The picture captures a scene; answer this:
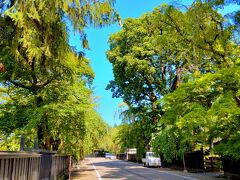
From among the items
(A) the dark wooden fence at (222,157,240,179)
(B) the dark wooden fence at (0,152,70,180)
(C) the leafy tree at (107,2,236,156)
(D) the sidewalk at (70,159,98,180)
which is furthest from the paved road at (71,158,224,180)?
(B) the dark wooden fence at (0,152,70,180)

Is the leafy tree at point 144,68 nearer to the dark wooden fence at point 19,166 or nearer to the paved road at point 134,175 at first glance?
the paved road at point 134,175

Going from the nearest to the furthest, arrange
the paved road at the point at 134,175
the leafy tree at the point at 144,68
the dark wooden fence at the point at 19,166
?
the dark wooden fence at the point at 19,166 < the paved road at the point at 134,175 < the leafy tree at the point at 144,68

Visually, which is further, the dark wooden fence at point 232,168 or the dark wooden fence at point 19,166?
the dark wooden fence at point 232,168

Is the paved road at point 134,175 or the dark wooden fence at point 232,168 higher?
the dark wooden fence at point 232,168

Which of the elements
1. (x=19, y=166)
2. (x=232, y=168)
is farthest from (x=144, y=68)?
(x=19, y=166)

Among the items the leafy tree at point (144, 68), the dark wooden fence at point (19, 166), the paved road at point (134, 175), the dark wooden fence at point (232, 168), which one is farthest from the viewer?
the leafy tree at point (144, 68)

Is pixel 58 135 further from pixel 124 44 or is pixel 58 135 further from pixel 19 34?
pixel 124 44

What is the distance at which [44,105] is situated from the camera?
12.7 m

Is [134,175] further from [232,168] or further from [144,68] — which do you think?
[144,68]

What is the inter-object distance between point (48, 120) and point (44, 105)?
109 cm

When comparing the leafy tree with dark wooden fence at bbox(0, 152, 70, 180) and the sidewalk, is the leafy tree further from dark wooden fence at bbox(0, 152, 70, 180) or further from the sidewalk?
dark wooden fence at bbox(0, 152, 70, 180)

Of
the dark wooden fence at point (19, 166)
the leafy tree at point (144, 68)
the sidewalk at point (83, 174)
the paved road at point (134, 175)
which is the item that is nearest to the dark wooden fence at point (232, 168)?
the paved road at point (134, 175)

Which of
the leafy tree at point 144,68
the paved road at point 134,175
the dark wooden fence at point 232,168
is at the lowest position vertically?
the paved road at point 134,175

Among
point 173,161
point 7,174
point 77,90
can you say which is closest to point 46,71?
point 7,174
